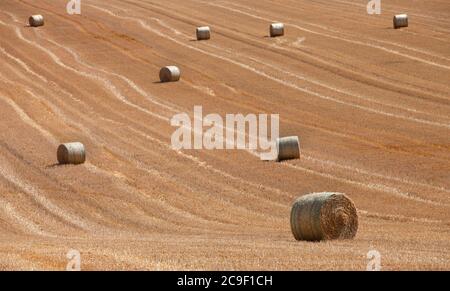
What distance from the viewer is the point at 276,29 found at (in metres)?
54.1

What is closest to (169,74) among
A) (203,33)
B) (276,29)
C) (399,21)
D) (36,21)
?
(203,33)

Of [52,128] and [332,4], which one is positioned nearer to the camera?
[52,128]

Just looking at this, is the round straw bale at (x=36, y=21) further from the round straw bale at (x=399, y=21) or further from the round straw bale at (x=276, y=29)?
the round straw bale at (x=399, y=21)

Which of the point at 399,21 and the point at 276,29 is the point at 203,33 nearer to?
the point at 276,29

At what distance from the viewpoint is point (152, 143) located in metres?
34.6

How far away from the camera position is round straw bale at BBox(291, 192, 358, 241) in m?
18.9

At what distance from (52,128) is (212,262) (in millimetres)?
22081

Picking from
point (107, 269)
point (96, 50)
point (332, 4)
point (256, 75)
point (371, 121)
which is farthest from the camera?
point (332, 4)

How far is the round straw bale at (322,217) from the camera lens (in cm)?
1891

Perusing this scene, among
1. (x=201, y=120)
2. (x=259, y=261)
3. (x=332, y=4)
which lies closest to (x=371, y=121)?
(x=201, y=120)

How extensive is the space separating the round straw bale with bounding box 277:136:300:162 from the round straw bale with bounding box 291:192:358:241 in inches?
460

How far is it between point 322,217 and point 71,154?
13549 millimetres

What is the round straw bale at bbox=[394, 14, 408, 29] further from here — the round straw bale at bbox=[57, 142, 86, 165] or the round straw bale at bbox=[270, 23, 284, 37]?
the round straw bale at bbox=[57, 142, 86, 165]

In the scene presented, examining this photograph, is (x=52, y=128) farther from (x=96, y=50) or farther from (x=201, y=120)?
(x=96, y=50)
